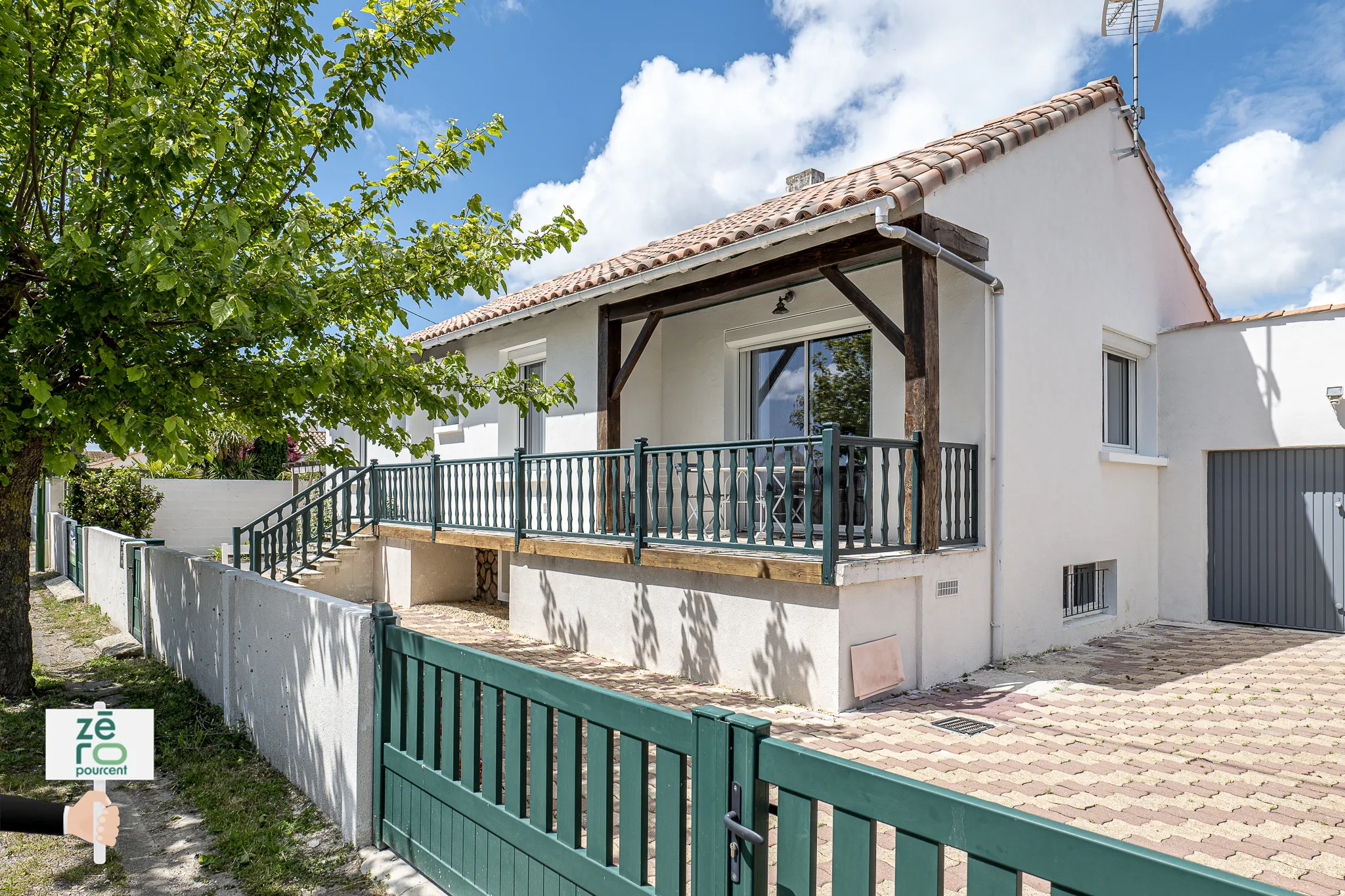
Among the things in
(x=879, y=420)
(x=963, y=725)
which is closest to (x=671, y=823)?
(x=963, y=725)

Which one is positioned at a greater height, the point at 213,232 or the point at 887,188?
the point at 887,188

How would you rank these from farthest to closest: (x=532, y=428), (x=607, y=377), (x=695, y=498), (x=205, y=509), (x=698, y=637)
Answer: (x=205, y=509) → (x=532, y=428) → (x=607, y=377) → (x=695, y=498) → (x=698, y=637)

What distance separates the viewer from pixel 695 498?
9281 millimetres

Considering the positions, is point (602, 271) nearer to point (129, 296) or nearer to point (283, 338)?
point (283, 338)

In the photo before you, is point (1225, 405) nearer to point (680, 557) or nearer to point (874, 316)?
point (874, 316)

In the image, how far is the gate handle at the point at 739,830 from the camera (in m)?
2.04

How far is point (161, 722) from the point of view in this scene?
5977 millimetres

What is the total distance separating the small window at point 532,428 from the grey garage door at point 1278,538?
909 cm

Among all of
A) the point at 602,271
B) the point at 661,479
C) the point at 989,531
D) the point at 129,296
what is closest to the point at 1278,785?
the point at 989,531

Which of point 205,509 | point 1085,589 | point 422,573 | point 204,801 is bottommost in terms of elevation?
point 204,801

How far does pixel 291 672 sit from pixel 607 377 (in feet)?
17.9

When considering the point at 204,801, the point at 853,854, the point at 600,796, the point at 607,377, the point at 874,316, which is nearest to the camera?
the point at 853,854

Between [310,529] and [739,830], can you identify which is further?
[310,529]

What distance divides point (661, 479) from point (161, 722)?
5.32m
